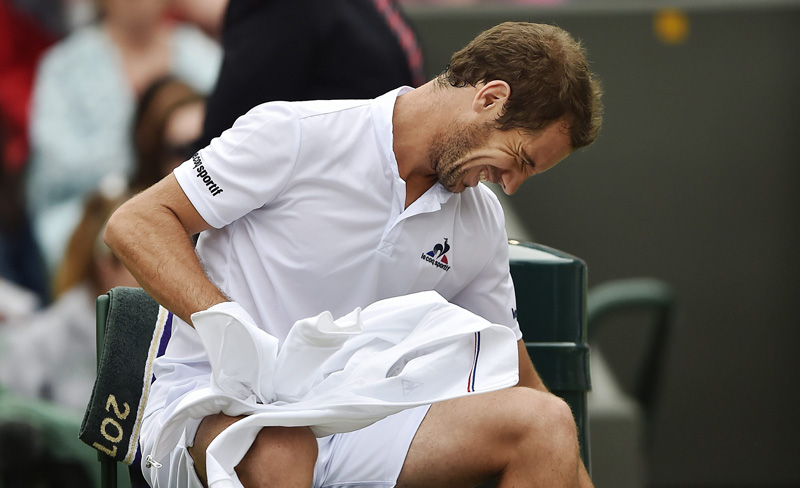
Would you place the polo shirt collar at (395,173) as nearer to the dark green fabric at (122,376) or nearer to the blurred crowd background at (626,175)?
the dark green fabric at (122,376)

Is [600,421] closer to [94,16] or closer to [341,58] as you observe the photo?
[341,58]

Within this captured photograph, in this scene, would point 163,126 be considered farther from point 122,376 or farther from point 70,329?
point 122,376

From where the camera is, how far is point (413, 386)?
1689 mm

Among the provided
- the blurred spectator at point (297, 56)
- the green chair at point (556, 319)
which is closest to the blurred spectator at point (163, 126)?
the blurred spectator at point (297, 56)

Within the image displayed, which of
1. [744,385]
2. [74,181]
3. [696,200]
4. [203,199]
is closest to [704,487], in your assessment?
[744,385]

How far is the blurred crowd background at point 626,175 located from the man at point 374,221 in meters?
2.73

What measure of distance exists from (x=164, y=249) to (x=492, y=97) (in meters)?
0.59

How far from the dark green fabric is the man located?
7 centimetres

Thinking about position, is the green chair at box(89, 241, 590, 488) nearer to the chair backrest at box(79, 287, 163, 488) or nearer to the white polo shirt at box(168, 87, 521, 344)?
the white polo shirt at box(168, 87, 521, 344)

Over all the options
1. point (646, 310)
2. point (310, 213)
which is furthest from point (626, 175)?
point (310, 213)

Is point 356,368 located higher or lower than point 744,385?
higher

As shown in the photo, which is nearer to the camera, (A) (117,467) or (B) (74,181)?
Answer: (A) (117,467)

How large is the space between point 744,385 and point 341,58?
10.0 feet

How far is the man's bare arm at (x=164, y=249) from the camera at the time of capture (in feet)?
5.74
